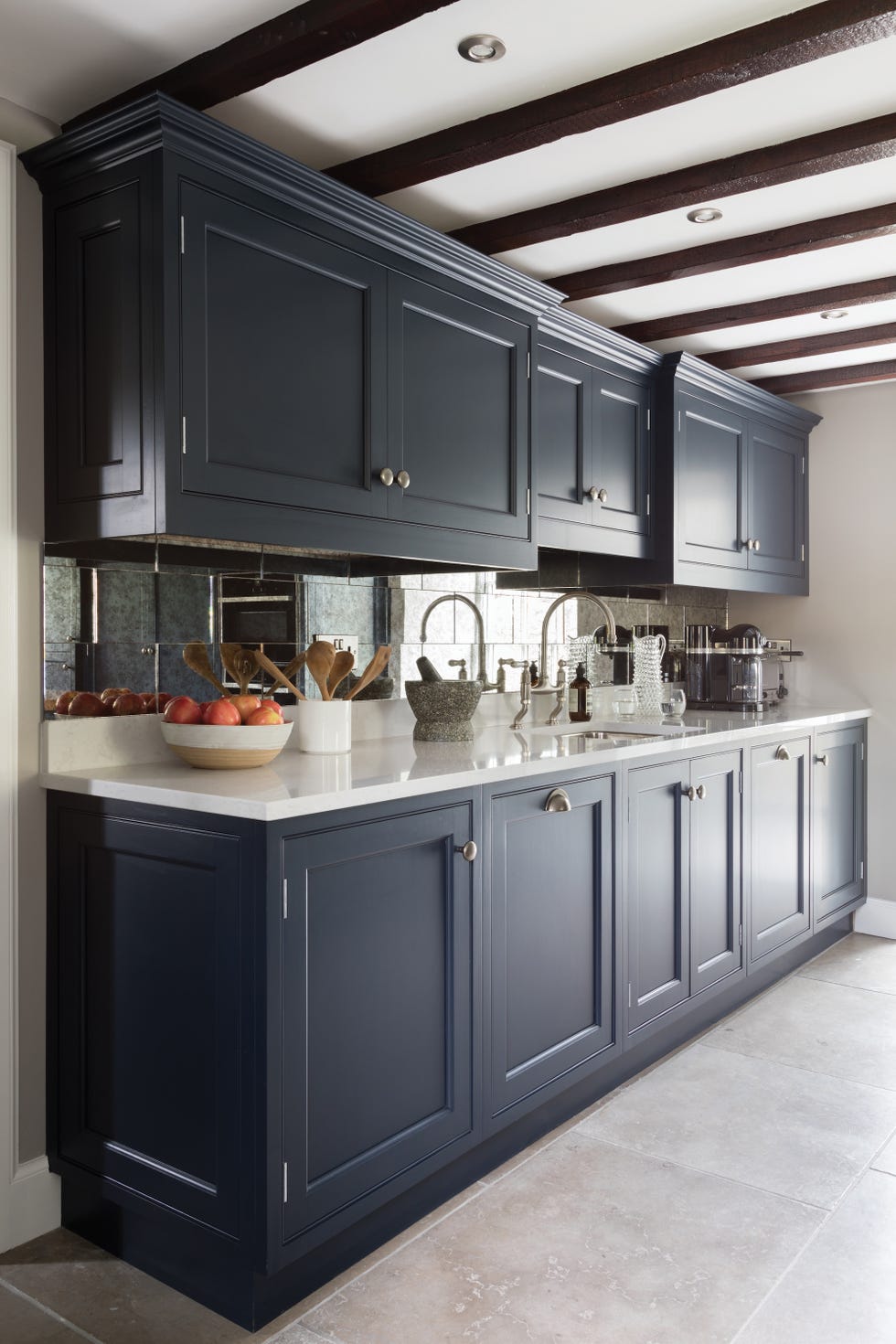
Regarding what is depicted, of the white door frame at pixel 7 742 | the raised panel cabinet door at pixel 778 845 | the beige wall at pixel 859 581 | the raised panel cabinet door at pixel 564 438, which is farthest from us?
the beige wall at pixel 859 581

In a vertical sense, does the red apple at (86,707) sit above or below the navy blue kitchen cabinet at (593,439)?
below

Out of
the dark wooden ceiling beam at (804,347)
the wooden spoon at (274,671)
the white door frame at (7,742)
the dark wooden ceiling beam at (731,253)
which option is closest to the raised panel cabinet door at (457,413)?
the dark wooden ceiling beam at (731,253)

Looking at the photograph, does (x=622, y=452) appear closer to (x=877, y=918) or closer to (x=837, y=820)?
(x=837, y=820)

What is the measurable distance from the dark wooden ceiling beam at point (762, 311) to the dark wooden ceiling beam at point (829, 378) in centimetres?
81

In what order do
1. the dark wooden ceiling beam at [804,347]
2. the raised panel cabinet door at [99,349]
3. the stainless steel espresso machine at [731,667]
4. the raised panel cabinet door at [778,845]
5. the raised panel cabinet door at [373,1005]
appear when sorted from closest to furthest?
the raised panel cabinet door at [373,1005] → the raised panel cabinet door at [99,349] → the raised panel cabinet door at [778,845] → the dark wooden ceiling beam at [804,347] → the stainless steel espresso machine at [731,667]

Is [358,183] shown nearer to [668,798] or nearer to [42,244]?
[42,244]

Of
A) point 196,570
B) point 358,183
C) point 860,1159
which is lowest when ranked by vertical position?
point 860,1159

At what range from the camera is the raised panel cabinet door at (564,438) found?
312 cm

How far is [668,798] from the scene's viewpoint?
304 centimetres

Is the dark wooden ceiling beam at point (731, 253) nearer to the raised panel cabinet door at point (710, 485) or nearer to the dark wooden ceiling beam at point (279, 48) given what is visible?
the raised panel cabinet door at point (710, 485)

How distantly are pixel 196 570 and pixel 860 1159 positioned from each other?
211cm

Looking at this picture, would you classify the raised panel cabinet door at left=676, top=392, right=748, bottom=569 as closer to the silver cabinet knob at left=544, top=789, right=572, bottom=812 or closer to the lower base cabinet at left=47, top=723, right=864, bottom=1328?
the lower base cabinet at left=47, top=723, right=864, bottom=1328

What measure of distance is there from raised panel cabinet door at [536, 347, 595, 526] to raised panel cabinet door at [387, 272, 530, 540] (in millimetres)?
181

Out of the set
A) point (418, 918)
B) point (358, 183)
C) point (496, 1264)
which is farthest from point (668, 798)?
point (358, 183)
